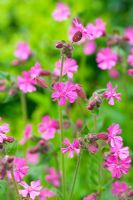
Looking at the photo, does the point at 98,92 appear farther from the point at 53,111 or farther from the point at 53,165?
the point at 53,111


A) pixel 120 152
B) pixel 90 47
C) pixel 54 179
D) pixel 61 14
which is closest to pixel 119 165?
pixel 120 152

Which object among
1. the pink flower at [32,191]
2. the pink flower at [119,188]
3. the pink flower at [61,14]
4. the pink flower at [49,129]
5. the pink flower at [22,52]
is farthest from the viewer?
the pink flower at [22,52]

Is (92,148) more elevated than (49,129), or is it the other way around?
(49,129)

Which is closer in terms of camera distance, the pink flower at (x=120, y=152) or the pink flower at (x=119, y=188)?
the pink flower at (x=120, y=152)

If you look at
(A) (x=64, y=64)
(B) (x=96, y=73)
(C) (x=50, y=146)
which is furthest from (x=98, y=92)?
(B) (x=96, y=73)

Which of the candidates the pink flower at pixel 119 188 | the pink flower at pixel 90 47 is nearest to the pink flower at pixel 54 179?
the pink flower at pixel 119 188

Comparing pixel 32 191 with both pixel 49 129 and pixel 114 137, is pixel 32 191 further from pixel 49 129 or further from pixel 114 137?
pixel 49 129

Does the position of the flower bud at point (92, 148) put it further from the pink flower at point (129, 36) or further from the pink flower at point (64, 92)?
the pink flower at point (129, 36)

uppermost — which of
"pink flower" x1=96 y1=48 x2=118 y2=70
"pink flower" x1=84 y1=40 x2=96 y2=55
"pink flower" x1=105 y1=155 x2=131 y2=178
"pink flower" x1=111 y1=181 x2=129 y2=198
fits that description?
"pink flower" x1=84 y1=40 x2=96 y2=55

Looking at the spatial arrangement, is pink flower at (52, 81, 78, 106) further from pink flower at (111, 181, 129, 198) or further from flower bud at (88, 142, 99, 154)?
pink flower at (111, 181, 129, 198)

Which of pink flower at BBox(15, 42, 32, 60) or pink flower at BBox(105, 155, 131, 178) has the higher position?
pink flower at BBox(15, 42, 32, 60)

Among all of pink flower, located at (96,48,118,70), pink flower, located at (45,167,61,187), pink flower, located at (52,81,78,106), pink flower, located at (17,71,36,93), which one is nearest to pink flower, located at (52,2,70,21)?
pink flower, located at (96,48,118,70)
